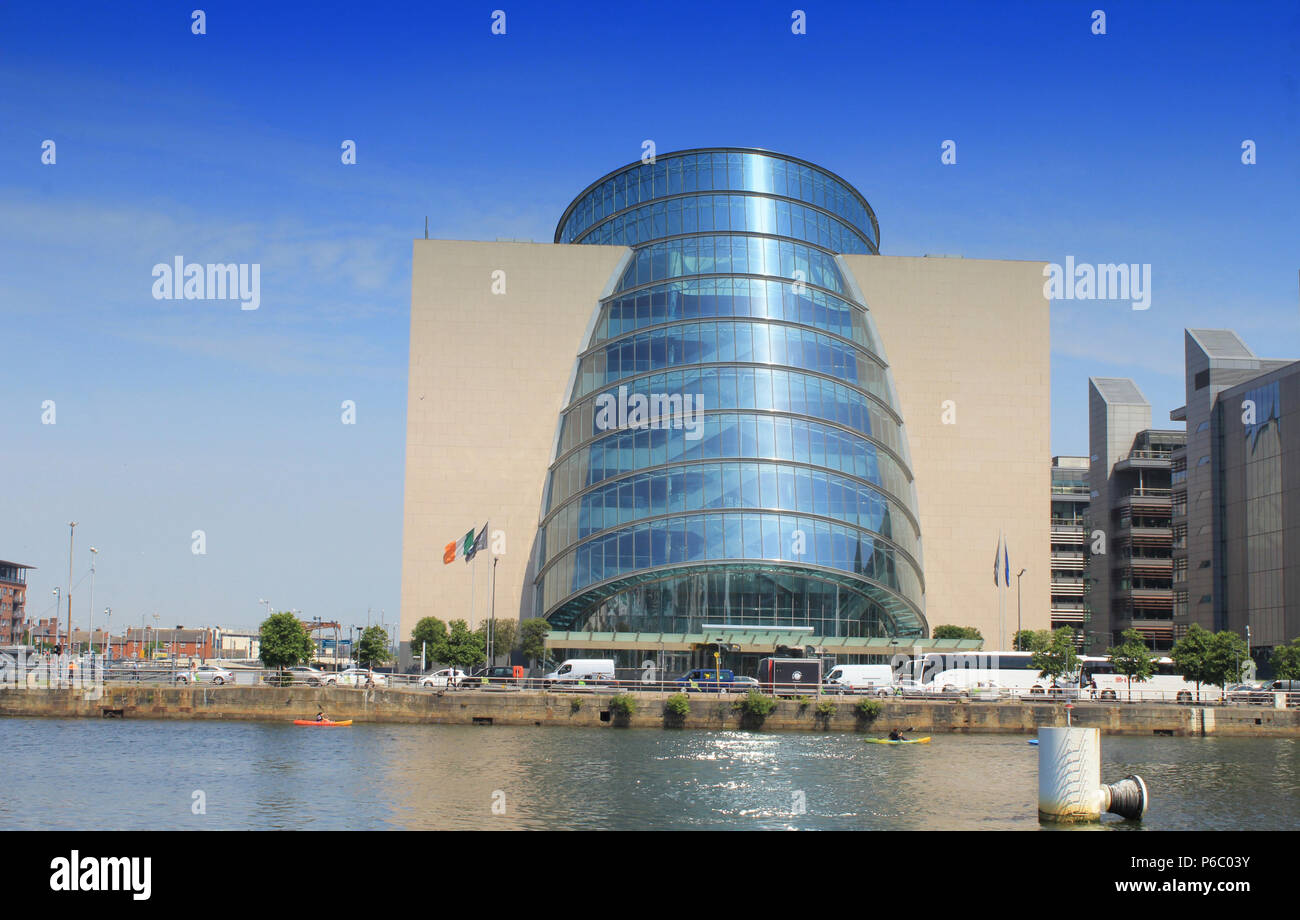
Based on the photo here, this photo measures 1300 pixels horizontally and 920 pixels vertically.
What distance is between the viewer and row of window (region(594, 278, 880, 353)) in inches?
3155

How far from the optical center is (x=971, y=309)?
280 feet

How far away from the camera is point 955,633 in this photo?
258ft

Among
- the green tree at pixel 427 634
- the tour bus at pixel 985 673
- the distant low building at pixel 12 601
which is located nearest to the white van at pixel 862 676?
the tour bus at pixel 985 673

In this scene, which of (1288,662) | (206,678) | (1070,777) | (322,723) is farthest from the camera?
(1288,662)

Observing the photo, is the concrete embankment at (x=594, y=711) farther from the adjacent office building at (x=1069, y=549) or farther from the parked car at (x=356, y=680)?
the adjacent office building at (x=1069, y=549)

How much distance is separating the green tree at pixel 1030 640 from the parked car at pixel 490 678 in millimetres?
31642

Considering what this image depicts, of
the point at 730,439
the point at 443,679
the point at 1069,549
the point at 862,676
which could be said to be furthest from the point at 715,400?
the point at 1069,549

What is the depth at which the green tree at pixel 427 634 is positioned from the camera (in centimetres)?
7432

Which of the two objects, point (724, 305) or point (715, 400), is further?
point (724, 305)

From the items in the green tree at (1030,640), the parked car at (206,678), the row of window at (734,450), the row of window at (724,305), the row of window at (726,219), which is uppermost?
the row of window at (726,219)

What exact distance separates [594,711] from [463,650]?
17178 mm

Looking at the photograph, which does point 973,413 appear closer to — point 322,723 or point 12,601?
point 322,723
